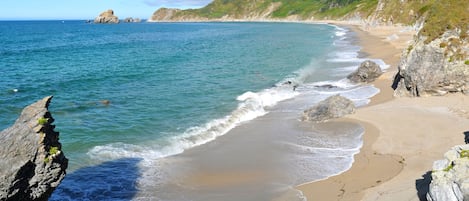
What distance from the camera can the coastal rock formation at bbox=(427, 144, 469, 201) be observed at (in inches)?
420

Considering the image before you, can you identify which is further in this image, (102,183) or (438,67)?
(438,67)

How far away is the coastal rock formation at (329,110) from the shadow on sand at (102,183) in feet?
38.1

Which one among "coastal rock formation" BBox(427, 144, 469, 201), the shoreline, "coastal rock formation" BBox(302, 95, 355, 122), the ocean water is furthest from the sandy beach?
"coastal rock formation" BBox(427, 144, 469, 201)

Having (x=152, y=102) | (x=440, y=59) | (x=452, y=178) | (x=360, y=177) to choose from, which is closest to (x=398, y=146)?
(x=360, y=177)

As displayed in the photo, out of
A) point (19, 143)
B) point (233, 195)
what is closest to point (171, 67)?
point (233, 195)

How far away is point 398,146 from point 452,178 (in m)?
9.14

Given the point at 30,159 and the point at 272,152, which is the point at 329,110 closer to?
the point at 272,152

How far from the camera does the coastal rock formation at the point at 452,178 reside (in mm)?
10676

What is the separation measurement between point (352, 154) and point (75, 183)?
41.7 ft

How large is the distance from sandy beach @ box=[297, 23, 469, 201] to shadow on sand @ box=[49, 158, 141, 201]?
718cm

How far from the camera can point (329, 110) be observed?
26.3 metres

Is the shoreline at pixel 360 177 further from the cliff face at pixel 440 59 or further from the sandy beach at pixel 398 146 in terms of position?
the cliff face at pixel 440 59

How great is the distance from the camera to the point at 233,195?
16.1m

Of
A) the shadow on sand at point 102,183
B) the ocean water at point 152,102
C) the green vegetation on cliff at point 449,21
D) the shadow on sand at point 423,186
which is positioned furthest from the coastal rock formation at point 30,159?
the green vegetation on cliff at point 449,21
